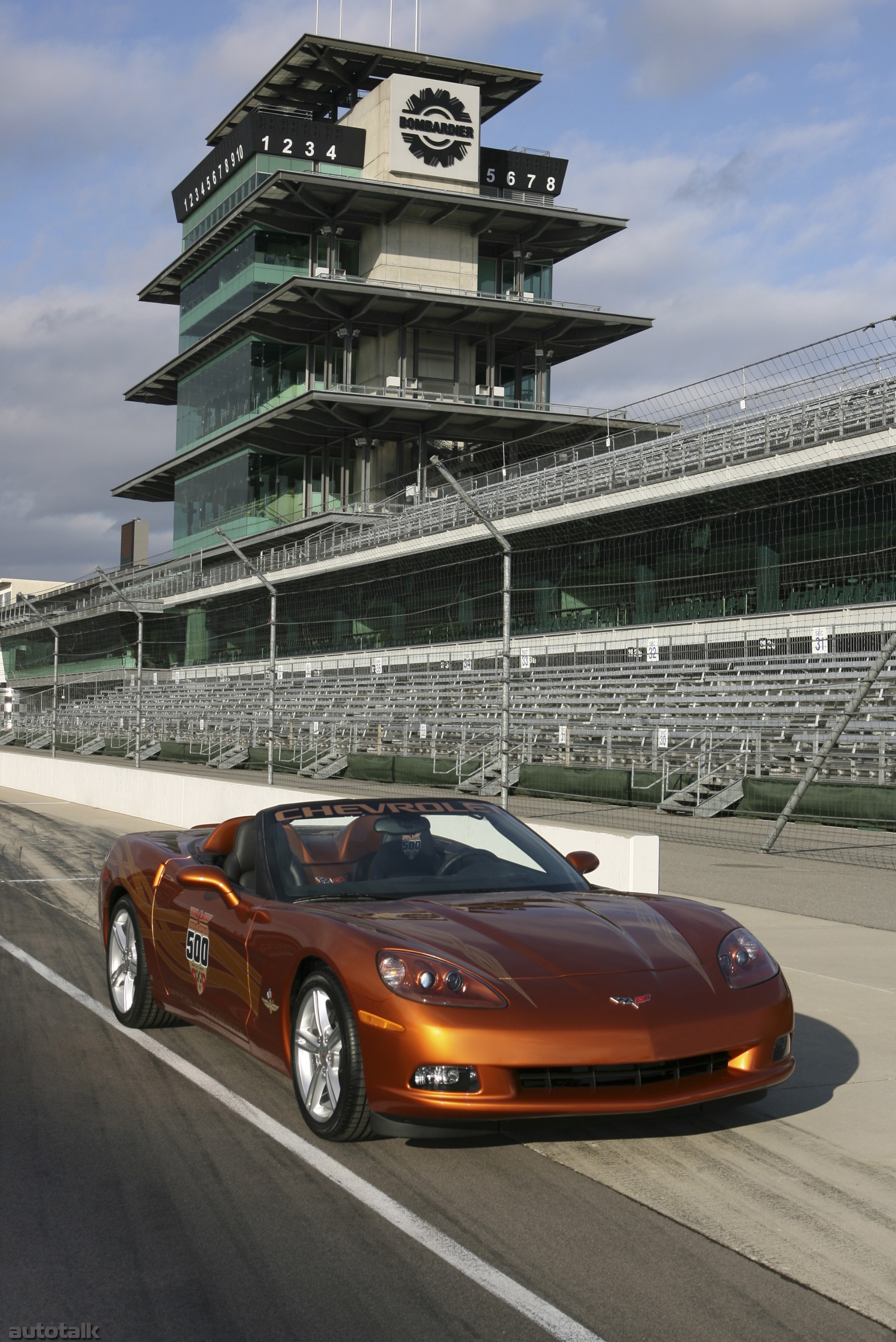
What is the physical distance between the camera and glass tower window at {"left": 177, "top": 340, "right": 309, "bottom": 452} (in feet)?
210

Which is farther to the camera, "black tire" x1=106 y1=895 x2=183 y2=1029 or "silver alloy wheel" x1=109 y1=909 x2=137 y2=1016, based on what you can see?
"silver alloy wheel" x1=109 y1=909 x2=137 y2=1016

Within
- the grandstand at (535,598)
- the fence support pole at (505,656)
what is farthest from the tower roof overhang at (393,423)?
the fence support pole at (505,656)

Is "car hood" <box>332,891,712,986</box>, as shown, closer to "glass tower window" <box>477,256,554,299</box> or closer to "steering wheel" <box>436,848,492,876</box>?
"steering wheel" <box>436,848,492,876</box>

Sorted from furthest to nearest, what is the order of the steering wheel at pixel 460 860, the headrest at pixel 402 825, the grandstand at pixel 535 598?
1. the grandstand at pixel 535 598
2. the headrest at pixel 402 825
3. the steering wheel at pixel 460 860

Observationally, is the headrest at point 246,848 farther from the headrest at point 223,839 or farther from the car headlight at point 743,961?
the car headlight at point 743,961

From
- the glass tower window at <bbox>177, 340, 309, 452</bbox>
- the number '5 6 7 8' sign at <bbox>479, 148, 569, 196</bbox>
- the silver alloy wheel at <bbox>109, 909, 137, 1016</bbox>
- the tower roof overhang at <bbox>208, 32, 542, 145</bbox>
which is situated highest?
the tower roof overhang at <bbox>208, 32, 542, 145</bbox>

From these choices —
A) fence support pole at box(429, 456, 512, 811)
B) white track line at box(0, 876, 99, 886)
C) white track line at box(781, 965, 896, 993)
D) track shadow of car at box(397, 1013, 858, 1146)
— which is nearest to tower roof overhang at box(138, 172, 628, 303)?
fence support pole at box(429, 456, 512, 811)

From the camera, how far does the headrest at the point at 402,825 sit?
20.2ft

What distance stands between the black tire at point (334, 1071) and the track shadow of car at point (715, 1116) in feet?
0.94

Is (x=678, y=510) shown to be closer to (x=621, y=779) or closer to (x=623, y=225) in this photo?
(x=621, y=779)

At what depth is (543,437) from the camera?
61.2 metres

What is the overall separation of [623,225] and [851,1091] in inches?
2465

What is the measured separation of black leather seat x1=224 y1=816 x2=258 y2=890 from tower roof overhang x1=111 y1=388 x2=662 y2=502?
50205 mm

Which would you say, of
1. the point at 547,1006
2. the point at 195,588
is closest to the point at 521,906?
the point at 547,1006
